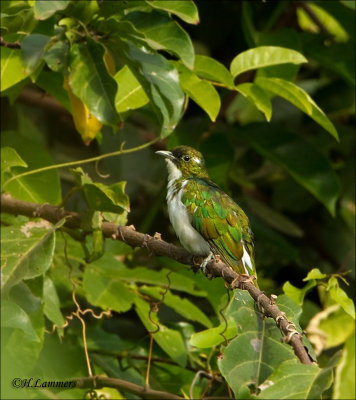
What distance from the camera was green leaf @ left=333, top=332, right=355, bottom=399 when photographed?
153cm

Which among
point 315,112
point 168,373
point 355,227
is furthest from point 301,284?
point 315,112

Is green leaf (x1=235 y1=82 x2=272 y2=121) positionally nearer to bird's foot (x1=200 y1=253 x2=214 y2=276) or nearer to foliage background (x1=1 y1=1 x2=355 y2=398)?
foliage background (x1=1 y1=1 x2=355 y2=398)

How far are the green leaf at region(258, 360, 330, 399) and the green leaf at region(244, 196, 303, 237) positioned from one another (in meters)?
2.75

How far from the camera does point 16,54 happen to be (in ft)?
10.1

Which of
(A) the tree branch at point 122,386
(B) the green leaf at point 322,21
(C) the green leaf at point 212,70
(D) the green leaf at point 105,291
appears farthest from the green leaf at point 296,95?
(B) the green leaf at point 322,21

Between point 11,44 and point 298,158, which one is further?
point 298,158

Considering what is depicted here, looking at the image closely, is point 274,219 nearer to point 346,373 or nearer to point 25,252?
point 25,252

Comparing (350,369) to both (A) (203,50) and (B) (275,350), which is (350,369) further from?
(A) (203,50)

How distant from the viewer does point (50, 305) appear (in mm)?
Result: 2924

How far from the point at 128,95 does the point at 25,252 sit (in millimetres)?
853

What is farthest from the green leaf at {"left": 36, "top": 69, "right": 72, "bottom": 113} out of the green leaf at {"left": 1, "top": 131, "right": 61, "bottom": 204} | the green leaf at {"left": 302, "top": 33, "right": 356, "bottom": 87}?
the green leaf at {"left": 302, "top": 33, "right": 356, "bottom": 87}

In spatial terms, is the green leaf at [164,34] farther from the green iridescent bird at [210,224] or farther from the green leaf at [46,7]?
the green iridescent bird at [210,224]

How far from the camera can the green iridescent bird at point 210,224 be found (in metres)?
3.15

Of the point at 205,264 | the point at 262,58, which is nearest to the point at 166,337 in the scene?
the point at 205,264
